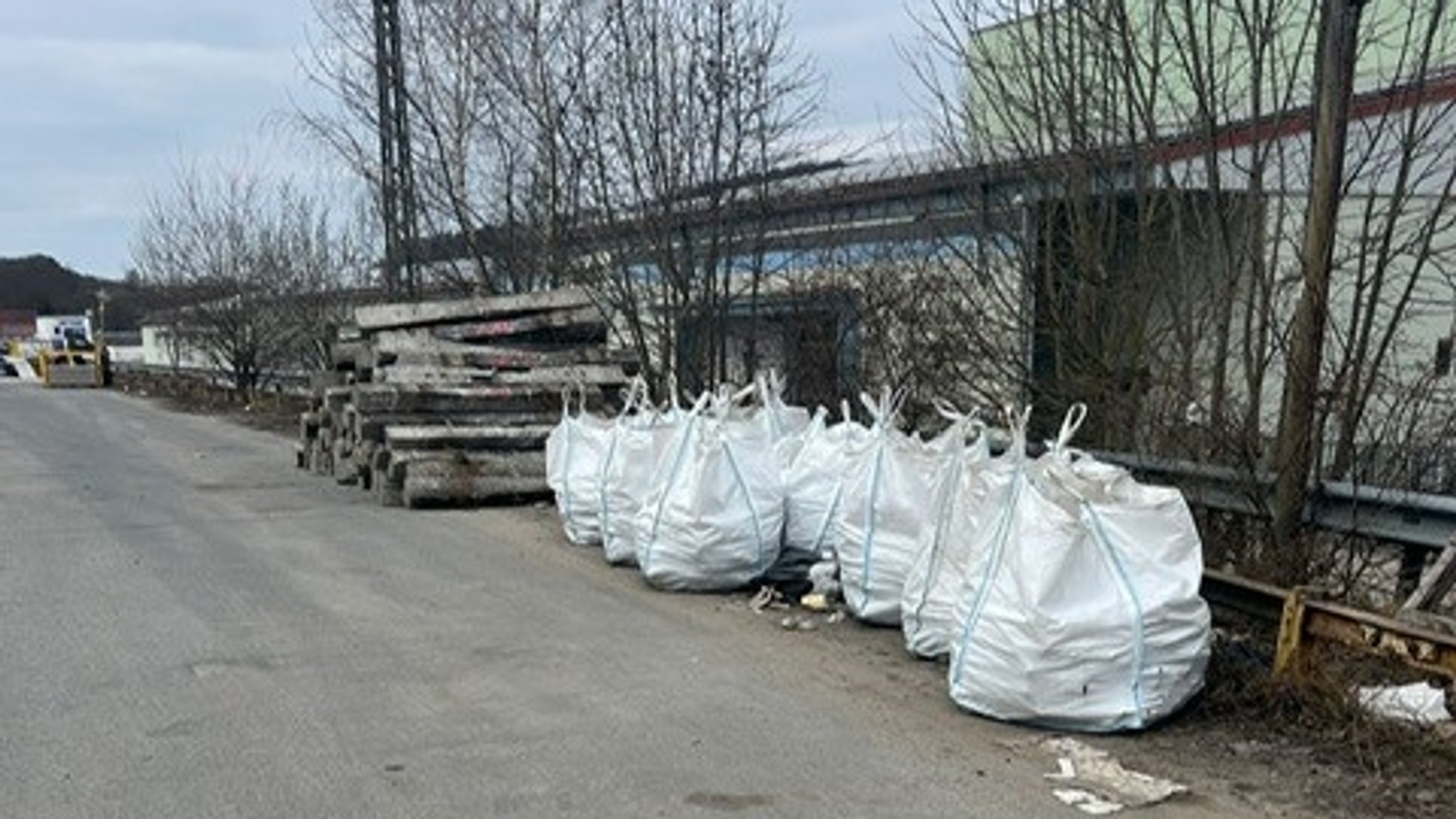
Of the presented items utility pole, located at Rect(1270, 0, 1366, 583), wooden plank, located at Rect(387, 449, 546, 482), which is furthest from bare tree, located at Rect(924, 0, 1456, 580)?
wooden plank, located at Rect(387, 449, 546, 482)

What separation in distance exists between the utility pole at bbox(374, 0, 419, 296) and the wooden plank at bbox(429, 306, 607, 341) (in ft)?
14.2

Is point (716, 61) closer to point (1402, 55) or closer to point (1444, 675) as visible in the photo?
point (1402, 55)

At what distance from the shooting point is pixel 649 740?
15.9 feet

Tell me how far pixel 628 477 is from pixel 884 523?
7.38ft

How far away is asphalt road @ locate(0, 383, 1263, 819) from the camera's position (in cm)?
425

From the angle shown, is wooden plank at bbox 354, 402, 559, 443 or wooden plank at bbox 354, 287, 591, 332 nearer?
wooden plank at bbox 354, 402, 559, 443

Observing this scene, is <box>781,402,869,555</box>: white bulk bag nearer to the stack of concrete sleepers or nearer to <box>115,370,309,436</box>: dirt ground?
the stack of concrete sleepers

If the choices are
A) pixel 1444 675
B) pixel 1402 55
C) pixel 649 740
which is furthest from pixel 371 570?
pixel 1402 55

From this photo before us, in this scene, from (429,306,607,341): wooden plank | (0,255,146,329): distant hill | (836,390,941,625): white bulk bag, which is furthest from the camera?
(0,255,146,329): distant hill

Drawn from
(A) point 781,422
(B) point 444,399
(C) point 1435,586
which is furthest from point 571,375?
(C) point 1435,586

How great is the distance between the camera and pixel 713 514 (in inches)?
295

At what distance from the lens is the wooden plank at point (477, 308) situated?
12.9m

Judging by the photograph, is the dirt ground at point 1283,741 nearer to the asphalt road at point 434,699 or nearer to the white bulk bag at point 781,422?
the asphalt road at point 434,699

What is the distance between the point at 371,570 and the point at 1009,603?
4.86 m
